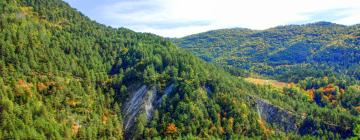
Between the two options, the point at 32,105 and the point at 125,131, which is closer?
the point at 32,105

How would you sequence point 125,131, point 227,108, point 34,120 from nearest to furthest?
1. point 34,120
2. point 125,131
3. point 227,108

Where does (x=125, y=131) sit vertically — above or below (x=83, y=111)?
below

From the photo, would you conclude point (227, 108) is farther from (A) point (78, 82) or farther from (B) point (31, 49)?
(B) point (31, 49)

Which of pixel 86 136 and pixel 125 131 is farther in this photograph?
pixel 125 131

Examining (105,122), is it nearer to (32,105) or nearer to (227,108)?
(32,105)

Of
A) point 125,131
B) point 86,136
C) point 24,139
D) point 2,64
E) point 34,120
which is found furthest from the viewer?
point 125,131

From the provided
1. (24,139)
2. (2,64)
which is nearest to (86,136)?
(24,139)

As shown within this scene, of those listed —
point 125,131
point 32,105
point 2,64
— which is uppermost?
point 2,64

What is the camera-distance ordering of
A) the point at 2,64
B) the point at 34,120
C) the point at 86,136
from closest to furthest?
the point at 34,120 < the point at 86,136 < the point at 2,64

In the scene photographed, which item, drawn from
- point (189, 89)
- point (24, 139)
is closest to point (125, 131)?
point (189, 89)
